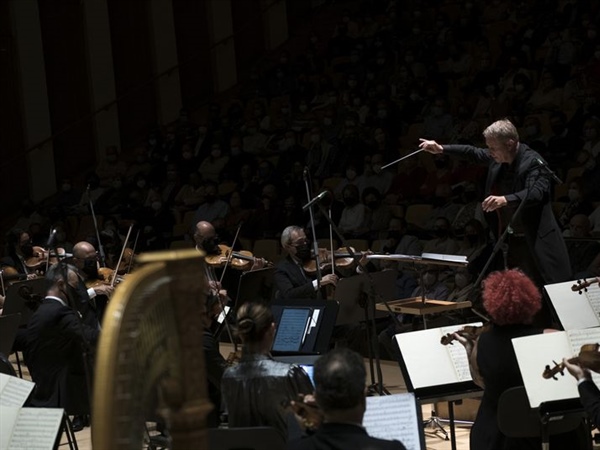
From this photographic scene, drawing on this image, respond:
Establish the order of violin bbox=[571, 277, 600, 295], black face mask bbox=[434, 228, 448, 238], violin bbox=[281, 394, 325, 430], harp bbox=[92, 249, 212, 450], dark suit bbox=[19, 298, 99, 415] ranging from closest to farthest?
harp bbox=[92, 249, 212, 450]
violin bbox=[281, 394, 325, 430]
violin bbox=[571, 277, 600, 295]
dark suit bbox=[19, 298, 99, 415]
black face mask bbox=[434, 228, 448, 238]

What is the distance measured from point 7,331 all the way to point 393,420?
373 centimetres

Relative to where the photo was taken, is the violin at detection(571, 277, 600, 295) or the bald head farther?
the bald head

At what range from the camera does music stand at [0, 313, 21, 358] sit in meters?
6.67

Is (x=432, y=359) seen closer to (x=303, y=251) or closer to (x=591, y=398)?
(x=591, y=398)

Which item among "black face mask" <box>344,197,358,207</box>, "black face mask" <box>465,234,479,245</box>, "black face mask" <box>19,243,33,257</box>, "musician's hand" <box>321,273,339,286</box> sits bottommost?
"musician's hand" <box>321,273,339,286</box>

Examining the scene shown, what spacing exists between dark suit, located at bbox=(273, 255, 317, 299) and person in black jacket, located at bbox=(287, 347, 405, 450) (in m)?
4.31

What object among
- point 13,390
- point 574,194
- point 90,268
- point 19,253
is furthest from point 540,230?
point 19,253

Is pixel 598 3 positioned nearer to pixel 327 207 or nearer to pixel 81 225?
pixel 327 207

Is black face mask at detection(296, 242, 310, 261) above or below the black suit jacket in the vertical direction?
above

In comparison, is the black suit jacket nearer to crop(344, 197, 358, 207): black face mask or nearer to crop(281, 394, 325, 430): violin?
crop(281, 394, 325, 430): violin

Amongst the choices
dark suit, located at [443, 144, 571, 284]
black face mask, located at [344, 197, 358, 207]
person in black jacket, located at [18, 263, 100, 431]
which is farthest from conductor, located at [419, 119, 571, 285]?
black face mask, located at [344, 197, 358, 207]

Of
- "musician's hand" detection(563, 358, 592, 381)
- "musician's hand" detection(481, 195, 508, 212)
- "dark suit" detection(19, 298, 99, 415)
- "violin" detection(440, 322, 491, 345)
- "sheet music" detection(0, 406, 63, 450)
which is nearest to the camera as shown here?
"musician's hand" detection(563, 358, 592, 381)

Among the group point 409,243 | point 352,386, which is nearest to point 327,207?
point 409,243

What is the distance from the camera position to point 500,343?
4.25m
